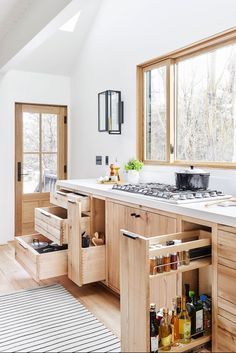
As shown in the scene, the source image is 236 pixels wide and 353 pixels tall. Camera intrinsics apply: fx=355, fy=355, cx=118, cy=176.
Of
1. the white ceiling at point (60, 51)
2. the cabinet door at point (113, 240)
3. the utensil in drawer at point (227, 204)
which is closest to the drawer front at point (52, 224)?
the cabinet door at point (113, 240)

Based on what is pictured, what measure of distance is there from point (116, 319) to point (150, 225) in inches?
29.1

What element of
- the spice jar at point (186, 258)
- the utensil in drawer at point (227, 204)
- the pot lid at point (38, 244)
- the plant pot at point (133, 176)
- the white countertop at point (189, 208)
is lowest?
the pot lid at point (38, 244)

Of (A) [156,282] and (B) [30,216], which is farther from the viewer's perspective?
(B) [30,216]

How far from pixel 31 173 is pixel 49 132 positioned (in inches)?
24.4

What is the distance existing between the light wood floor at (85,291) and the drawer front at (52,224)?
1.44 ft

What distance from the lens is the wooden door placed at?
15.4 ft

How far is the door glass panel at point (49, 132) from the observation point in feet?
15.9

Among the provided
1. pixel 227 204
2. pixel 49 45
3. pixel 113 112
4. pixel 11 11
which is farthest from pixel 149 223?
pixel 49 45

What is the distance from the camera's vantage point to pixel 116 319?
8.20 feet

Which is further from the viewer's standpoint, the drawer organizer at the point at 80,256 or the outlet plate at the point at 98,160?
the outlet plate at the point at 98,160

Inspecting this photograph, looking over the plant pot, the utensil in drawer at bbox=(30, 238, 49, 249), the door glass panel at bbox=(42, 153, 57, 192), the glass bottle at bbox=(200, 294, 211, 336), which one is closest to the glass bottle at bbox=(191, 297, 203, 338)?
the glass bottle at bbox=(200, 294, 211, 336)

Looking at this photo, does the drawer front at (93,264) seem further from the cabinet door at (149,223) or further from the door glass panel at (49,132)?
the door glass panel at (49,132)

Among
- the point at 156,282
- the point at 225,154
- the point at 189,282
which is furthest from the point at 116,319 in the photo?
the point at 225,154

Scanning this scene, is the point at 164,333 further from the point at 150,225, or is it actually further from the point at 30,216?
the point at 30,216
